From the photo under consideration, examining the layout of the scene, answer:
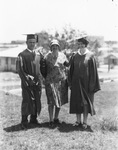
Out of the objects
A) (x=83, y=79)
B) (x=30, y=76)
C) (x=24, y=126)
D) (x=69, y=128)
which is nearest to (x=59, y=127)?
(x=69, y=128)

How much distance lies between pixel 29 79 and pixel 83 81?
3.82 ft

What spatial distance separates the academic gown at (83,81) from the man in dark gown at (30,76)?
2.52ft

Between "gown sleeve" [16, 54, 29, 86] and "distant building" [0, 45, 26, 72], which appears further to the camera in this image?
"distant building" [0, 45, 26, 72]

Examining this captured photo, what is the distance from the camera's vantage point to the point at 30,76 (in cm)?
625

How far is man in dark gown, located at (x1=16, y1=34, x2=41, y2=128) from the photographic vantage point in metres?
6.21

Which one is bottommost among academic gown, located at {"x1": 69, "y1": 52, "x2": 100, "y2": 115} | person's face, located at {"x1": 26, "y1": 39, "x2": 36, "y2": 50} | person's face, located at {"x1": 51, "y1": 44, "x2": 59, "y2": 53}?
academic gown, located at {"x1": 69, "y1": 52, "x2": 100, "y2": 115}

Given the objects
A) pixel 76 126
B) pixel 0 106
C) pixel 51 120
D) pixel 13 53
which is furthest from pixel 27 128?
pixel 13 53

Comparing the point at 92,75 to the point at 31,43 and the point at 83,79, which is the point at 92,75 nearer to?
the point at 83,79

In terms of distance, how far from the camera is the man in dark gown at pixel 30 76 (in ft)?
20.4

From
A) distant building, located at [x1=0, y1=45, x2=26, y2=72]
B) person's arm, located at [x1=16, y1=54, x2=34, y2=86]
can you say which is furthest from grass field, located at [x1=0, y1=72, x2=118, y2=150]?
distant building, located at [x1=0, y1=45, x2=26, y2=72]

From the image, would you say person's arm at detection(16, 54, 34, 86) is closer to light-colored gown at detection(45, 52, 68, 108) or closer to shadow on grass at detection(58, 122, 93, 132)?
light-colored gown at detection(45, 52, 68, 108)

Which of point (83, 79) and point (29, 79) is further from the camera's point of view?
point (83, 79)

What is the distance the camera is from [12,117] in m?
7.45

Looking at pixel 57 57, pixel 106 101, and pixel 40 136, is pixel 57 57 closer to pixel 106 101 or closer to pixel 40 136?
pixel 40 136
